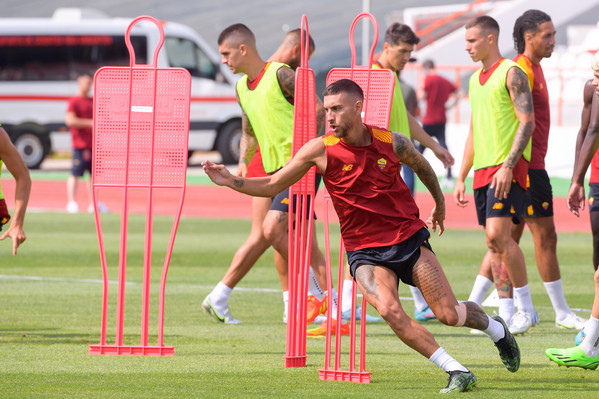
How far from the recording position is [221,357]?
775cm

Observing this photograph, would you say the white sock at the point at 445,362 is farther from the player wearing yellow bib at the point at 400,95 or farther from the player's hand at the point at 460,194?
the player wearing yellow bib at the point at 400,95

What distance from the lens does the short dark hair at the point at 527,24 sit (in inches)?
365

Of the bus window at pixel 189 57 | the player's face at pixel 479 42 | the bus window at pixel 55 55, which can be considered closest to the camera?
the player's face at pixel 479 42

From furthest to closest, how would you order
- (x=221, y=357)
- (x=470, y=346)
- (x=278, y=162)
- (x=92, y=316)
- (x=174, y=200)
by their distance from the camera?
(x=174, y=200)
(x=92, y=316)
(x=278, y=162)
(x=470, y=346)
(x=221, y=357)

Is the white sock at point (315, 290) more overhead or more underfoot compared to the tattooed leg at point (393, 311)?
more underfoot

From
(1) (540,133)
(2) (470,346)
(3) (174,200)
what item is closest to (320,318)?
(2) (470,346)

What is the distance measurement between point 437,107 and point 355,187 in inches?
725

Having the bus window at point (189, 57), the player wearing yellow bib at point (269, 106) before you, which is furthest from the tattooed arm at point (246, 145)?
the bus window at point (189, 57)

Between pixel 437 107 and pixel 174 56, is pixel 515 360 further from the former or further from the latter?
pixel 174 56

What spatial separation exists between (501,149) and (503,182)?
0.42 m

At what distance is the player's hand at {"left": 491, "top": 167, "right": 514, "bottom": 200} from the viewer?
8609 millimetres

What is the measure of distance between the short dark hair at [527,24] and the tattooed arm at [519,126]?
0.63 meters

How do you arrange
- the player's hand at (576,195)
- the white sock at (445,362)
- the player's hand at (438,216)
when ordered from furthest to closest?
the player's hand at (576,195) → the player's hand at (438,216) → the white sock at (445,362)

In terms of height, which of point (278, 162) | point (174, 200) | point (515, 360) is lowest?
point (174, 200)
